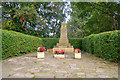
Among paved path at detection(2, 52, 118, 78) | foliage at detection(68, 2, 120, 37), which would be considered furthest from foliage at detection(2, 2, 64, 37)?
paved path at detection(2, 52, 118, 78)

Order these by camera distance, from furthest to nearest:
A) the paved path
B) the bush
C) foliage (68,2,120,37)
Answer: the bush < foliage (68,2,120,37) < the paved path

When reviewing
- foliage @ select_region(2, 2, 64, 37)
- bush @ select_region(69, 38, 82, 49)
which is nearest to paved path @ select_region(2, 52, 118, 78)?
bush @ select_region(69, 38, 82, 49)

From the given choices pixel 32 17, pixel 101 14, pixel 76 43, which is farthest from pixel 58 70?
pixel 32 17

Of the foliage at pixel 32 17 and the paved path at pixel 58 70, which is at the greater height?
the foliage at pixel 32 17

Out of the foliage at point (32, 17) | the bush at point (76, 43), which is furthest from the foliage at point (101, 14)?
the foliage at point (32, 17)

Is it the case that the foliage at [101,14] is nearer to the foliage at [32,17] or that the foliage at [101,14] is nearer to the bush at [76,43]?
the bush at [76,43]

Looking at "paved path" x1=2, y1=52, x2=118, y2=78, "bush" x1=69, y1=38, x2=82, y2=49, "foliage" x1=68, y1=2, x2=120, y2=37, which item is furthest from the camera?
"bush" x1=69, y1=38, x2=82, y2=49

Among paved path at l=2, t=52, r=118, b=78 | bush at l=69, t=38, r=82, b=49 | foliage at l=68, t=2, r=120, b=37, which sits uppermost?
foliage at l=68, t=2, r=120, b=37

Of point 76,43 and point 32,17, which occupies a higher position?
point 32,17

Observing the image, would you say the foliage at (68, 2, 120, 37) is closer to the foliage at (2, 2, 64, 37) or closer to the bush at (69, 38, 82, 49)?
the bush at (69, 38, 82, 49)

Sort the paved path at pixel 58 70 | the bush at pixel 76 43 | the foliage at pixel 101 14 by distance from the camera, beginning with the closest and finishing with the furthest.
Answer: the paved path at pixel 58 70 < the foliage at pixel 101 14 < the bush at pixel 76 43

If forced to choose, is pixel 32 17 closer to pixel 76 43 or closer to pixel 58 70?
pixel 76 43

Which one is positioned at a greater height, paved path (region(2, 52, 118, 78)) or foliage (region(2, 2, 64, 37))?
foliage (region(2, 2, 64, 37))

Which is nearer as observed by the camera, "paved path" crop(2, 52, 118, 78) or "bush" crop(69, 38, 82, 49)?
"paved path" crop(2, 52, 118, 78)
